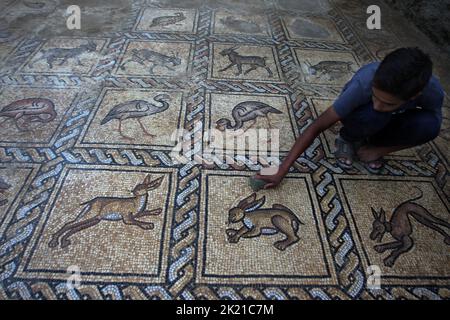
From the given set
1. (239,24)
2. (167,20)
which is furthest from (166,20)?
(239,24)

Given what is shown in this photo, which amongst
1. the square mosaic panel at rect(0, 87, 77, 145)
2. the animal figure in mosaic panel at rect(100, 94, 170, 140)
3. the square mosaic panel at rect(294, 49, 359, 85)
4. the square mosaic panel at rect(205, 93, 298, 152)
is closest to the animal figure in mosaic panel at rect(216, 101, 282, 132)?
the square mosaic panel at rect(205, 93, 298, 152)

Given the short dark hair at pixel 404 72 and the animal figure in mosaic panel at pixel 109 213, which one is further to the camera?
the animal figure in mosaic panel at pixel 109 213

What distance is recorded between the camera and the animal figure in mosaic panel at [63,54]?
2.14m

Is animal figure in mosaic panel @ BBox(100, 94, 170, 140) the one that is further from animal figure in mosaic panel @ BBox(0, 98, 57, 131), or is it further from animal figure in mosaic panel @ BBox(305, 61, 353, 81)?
animal figure in mosaic panel @ BBox(305, 61, 353, 81)

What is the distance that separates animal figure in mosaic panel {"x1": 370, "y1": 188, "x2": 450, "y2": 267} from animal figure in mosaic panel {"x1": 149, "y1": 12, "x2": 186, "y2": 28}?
82.5 inches

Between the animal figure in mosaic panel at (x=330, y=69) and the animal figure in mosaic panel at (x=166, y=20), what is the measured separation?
113cm

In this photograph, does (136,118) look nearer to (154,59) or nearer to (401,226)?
(154,59)

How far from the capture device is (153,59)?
2234 mm

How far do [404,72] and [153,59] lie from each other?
1.60 metres

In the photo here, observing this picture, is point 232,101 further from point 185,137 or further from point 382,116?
point 382,116

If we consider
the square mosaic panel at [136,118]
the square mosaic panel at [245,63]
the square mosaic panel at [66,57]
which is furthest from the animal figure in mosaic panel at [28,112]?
the square mosaic panel at [245,63]

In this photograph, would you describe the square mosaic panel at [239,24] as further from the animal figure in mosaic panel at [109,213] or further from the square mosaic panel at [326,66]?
the animal figure in mosaic panel at [109,213]

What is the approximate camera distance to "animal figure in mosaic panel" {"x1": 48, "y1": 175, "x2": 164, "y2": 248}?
124 centimetres
